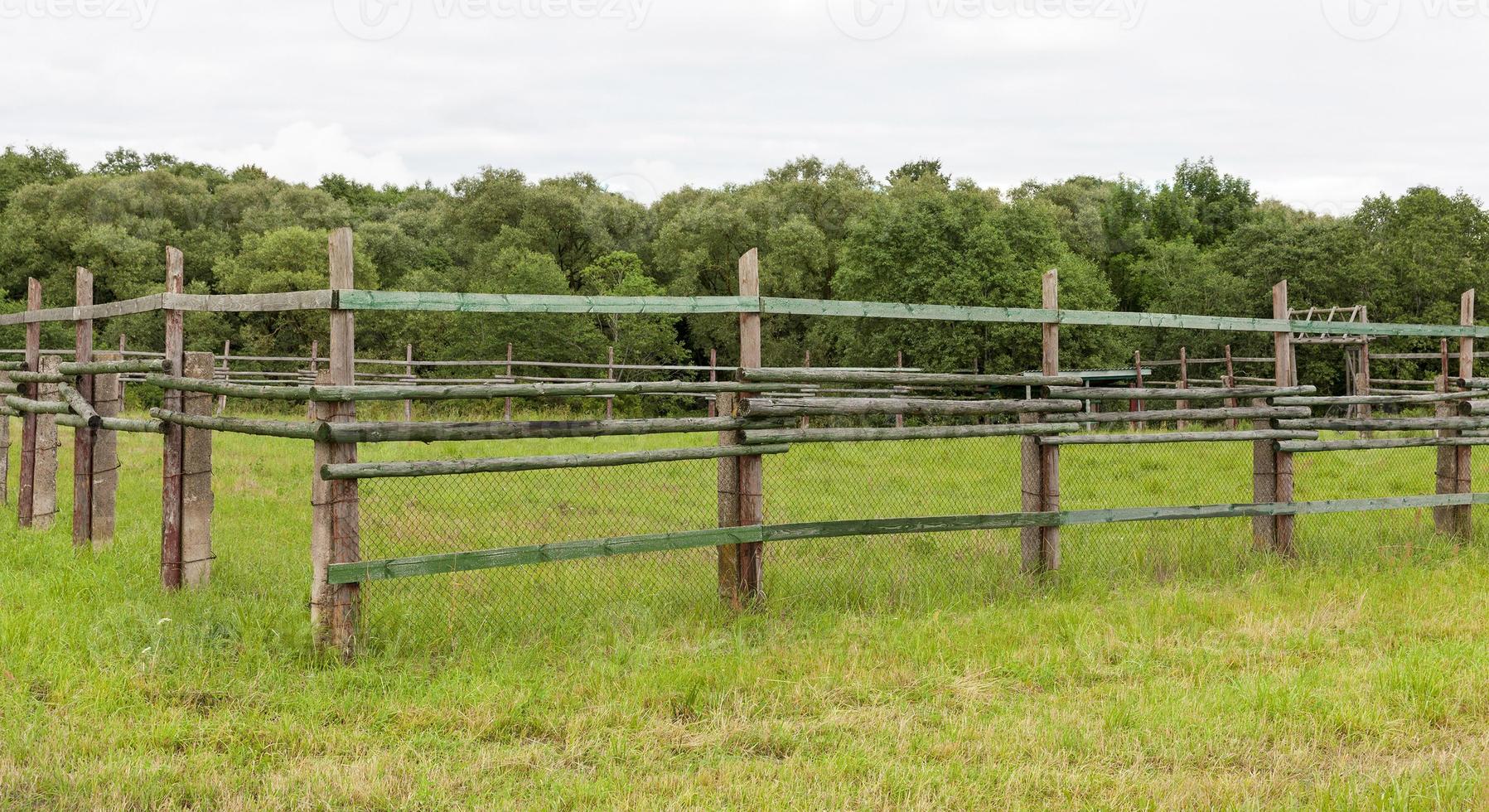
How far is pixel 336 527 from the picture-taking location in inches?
212

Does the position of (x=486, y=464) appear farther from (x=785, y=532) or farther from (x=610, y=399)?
(x=610, y=399)

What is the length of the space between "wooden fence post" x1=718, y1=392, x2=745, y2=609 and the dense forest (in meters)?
24.7

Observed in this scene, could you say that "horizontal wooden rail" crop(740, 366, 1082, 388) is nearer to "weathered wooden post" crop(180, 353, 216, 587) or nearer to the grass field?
the grass field

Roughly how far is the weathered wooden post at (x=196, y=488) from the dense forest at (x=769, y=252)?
2572 cm

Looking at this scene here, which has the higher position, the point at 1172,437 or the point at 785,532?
the point at 1172,437

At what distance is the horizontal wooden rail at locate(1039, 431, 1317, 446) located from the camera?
7.70 m

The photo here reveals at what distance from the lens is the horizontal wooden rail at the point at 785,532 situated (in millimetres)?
5434

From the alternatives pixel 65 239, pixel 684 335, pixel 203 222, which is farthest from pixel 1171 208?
pixel 65 239

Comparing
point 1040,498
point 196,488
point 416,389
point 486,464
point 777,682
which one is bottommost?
point 777,682

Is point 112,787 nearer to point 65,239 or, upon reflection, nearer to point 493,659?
point 493,659

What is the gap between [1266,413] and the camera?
8766 mm

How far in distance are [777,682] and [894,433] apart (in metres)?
2.35

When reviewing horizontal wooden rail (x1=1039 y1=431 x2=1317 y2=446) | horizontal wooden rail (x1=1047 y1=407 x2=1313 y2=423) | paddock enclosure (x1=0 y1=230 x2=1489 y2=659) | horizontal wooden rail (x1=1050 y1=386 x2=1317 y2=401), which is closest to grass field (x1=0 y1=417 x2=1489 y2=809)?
paddock enclosure (x1=0 y1=230 x2=1489 y2=659)

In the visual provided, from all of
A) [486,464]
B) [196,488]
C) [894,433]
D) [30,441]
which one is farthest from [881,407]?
[30,441]
